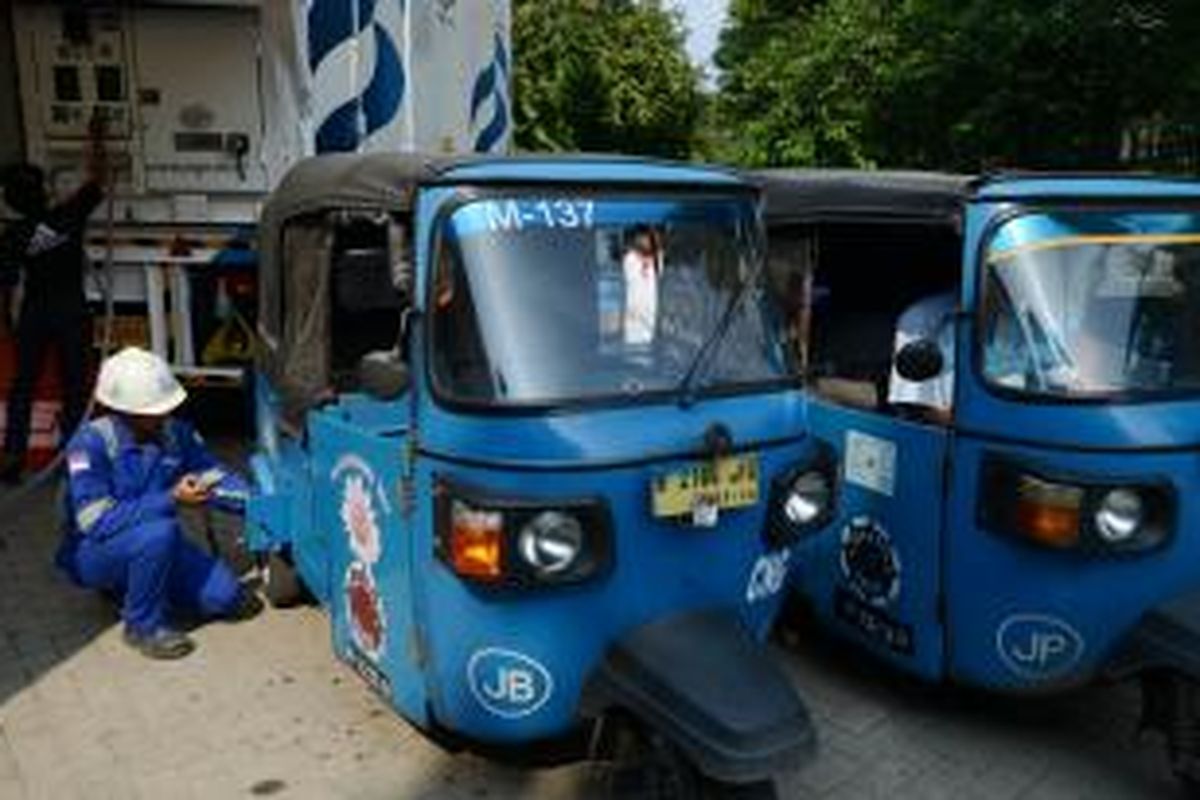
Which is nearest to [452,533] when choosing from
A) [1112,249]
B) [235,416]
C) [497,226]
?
[497,226]

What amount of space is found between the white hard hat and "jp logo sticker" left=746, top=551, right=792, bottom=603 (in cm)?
242

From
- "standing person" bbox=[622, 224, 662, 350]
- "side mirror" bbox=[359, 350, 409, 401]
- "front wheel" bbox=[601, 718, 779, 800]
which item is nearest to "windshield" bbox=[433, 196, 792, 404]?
"standing person" bbox=[622, 224, 662, 350]

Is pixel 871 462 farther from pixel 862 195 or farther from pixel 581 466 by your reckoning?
pixel 581 466

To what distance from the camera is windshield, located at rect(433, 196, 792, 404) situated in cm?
380

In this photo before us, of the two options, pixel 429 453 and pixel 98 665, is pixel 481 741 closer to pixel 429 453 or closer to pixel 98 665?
pixel 429 453

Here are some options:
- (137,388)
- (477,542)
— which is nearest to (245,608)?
(137,388)

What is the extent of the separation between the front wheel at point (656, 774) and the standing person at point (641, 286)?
41.3 inches

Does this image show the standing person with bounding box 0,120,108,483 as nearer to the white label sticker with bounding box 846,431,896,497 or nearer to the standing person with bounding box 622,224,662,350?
the white label sticker with bounding box 846,431,896,497

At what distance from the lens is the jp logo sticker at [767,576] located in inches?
162

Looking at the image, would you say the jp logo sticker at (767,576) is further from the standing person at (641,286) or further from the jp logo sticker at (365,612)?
the jp logo sticker at (365,612)

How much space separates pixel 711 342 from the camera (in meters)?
4.11

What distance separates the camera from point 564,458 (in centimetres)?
371

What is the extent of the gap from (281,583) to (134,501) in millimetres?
696

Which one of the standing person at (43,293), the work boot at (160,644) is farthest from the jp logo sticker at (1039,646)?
the standing person at (43,293)
